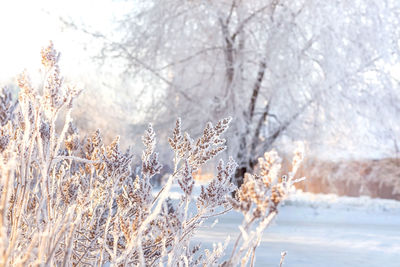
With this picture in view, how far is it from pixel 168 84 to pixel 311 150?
355 cm

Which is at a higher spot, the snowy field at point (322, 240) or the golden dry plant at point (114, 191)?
the golden dry plant at point (114, 191)

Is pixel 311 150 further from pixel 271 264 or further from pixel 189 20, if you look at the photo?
pixel 271 264

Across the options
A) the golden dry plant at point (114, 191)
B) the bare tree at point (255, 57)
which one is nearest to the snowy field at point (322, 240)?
the golden dry plant at point (114, 191)

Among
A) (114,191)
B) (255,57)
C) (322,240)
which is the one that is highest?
(255,57)

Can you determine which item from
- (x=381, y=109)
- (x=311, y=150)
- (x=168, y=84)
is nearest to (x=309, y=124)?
(x=311, y=150)

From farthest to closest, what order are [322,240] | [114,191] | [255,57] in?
[255,57], [322,240], [114,191]

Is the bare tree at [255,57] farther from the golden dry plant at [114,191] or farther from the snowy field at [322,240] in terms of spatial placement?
the golden dry plant at [114,191]

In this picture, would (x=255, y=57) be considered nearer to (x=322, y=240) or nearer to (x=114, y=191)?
(x=322, y=240)

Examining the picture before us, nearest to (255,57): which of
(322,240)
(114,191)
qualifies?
(322,240)

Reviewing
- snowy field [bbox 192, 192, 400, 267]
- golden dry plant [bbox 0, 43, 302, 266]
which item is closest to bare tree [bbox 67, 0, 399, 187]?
snowy field [bbox 192, 192, 400, 267]

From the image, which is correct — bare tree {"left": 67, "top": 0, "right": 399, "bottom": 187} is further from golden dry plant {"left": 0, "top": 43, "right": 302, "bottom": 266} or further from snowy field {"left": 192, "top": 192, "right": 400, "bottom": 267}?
golden dry plant {"left": 0, "top": 43, "right": 302, "bottom": 266}

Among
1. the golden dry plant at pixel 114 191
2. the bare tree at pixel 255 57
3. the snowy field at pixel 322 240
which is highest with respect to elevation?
the bare tree at pixel 255 57

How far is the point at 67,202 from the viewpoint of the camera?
Result: 1.50 metres

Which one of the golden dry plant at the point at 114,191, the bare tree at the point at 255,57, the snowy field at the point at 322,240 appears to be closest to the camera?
the golden dry plant at the point at 114,191
